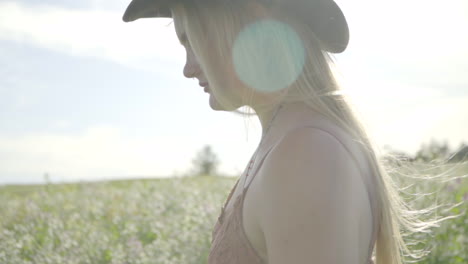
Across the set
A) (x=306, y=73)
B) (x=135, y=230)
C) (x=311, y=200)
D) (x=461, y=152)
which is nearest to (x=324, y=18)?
(x=306, y=73)

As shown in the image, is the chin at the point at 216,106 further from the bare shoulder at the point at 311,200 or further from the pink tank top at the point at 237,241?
the bare shoulder at the point at 311,200

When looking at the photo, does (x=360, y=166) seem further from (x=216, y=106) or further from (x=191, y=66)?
(x=191, y=66)

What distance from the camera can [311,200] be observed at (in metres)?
1.30

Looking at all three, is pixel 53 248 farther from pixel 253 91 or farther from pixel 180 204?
pixel 253 91

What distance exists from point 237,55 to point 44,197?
8529mm

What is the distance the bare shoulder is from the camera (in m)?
1.30

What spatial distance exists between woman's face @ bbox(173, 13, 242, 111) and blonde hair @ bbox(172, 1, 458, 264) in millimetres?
26

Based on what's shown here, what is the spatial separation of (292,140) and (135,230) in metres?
5.08

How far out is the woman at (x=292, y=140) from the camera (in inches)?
51.9

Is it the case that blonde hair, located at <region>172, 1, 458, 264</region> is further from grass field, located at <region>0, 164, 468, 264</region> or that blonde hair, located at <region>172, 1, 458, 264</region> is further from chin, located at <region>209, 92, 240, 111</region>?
grass field, located at <region>0, 164, 468, 264</region>

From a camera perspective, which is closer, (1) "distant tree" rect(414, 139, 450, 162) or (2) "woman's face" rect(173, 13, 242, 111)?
(2) "woman's face" rect(173, 13, 242, 111)

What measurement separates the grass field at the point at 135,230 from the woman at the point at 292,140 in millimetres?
2275

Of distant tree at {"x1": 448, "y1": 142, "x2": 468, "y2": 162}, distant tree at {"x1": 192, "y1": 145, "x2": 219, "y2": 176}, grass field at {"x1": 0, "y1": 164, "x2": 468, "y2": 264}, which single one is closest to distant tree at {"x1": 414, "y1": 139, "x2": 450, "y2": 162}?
grass field at {"x1": 0, "y1": 164, "x2": 468, "y2": 264}

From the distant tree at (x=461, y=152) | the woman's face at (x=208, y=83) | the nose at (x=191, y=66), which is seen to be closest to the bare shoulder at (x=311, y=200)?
the woman's face at (x=208, y=83)
